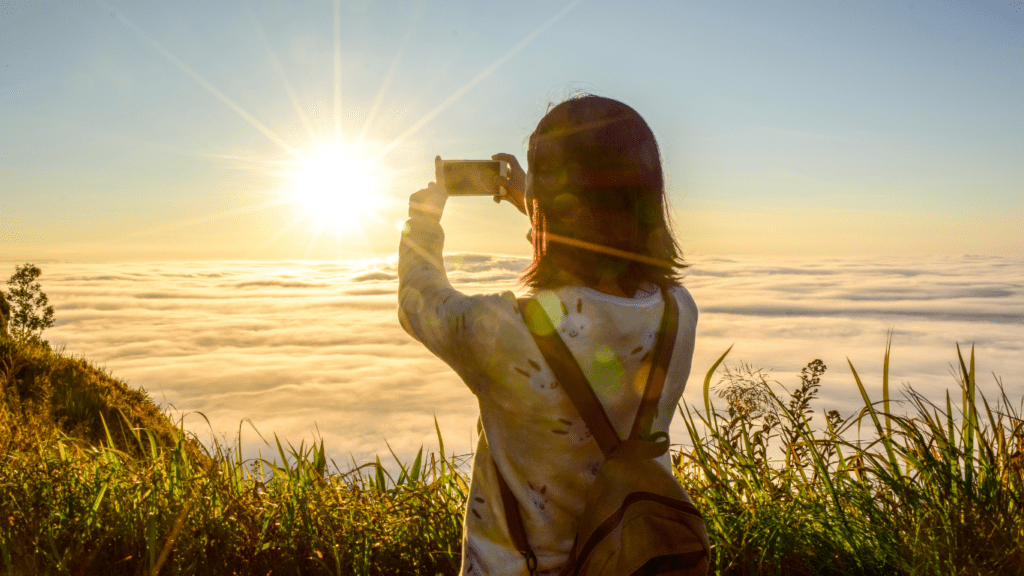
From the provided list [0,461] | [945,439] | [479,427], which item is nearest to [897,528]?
[945,439]

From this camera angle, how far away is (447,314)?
1691 millimetres

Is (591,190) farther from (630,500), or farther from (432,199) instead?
(630,500)

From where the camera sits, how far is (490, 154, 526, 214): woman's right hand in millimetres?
2152

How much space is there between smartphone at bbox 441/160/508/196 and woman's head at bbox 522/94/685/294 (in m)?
0.30

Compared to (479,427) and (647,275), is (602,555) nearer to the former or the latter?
(479,427)

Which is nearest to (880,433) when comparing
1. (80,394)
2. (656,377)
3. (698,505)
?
(698,505)

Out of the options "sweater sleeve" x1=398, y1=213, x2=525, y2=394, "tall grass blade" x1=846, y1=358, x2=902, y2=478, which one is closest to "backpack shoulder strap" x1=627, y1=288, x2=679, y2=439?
"sweater sleeve" x1=398, y1=213, x2=525, y2=394

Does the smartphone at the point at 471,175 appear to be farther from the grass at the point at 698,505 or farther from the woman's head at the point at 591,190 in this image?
the grass at the point at 698,505

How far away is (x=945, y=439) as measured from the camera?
309 cm

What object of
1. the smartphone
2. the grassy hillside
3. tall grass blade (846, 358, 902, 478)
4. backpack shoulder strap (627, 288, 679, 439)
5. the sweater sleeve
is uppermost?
the smartphone

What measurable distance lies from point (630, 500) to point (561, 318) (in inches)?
19.0

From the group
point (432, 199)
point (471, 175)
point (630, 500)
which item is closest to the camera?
point (630, 500)

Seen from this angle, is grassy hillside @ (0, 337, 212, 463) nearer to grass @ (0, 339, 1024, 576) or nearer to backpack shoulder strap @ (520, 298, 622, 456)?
grass @ (0, 339, 1024, 576)

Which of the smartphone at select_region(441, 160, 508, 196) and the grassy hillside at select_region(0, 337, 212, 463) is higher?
the smartphone at select_region(441, 160, 508, 196)
